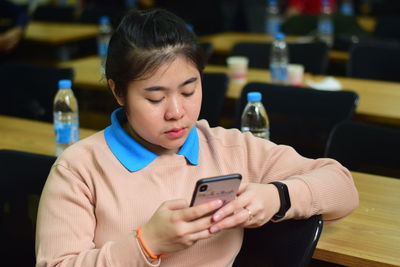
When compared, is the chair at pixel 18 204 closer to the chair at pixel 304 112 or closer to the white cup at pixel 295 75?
the chair at pixel 304 112

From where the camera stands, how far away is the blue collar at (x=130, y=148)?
4.90 ft

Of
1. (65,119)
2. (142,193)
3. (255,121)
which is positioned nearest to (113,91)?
(142,193)

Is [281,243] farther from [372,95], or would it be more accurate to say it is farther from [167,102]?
[372,95]

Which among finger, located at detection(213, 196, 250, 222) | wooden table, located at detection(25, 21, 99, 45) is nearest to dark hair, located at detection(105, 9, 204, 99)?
finger, located at detection(213, 196, 250, 222)

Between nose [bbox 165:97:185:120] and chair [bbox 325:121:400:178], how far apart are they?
91 centimetres

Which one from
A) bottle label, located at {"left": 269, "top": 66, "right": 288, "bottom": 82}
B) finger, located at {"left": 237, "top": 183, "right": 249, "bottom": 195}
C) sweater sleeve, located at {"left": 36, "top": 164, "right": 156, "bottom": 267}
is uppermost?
finger, located at {"left": 237, "top": 183, "right": 249, "bottom": 195}

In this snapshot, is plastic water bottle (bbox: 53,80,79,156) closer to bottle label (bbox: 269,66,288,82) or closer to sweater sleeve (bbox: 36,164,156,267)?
sweater sleeve (bbox: 36,164,156,267)

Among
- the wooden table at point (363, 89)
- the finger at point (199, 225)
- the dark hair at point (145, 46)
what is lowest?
the wooden table at point (363, 89)

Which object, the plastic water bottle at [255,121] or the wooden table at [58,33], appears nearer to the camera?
the plastic water bottle at [255,121]

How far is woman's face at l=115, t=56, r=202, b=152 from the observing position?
55.9 inches

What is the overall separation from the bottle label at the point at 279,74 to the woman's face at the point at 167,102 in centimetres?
193

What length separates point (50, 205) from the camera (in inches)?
54.7

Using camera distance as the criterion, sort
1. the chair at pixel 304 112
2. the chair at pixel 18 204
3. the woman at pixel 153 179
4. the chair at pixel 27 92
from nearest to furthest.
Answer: the woman at pixel 153 179
the chair at pixel 18 204
the chair at pixel 304 112
the chair at pixel 27 92

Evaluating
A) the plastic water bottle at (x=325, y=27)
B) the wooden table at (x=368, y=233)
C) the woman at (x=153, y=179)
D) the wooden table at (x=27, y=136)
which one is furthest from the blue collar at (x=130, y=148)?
the plastic water bottle at (x=325, y=27)
